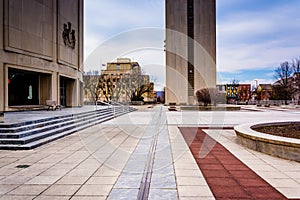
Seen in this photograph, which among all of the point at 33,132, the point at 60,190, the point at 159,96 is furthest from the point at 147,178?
the point at 159,96

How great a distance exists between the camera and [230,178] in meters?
4.92

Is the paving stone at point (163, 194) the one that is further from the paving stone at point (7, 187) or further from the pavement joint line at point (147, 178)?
the paving stone at point (7, 187)

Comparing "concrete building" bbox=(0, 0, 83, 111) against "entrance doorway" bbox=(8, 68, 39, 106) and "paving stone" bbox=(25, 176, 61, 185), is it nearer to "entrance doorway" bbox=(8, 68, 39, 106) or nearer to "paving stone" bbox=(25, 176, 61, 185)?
"entrance doorway" bbox=(8, 68, 39, 106)

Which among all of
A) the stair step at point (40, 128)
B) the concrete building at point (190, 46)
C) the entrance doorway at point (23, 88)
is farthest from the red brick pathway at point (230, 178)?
the concrete building at point (190, 46)

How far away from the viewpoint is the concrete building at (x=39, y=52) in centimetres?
1522

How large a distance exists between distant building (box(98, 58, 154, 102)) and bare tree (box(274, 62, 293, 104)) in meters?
26.0

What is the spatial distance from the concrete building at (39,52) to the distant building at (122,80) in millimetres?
21751

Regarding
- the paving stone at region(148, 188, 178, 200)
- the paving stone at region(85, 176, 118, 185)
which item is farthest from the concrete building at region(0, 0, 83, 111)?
the paving stone at region(148, 188, 178, 200)

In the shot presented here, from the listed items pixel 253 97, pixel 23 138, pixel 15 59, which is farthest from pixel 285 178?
pixel 253 97

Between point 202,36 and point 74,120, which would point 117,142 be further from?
point 202,36

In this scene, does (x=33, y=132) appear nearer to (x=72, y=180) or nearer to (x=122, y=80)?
(x=72, y=180)

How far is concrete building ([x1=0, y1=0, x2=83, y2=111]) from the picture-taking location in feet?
49.9

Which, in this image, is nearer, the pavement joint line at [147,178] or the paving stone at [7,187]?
the pavement joint line at [147,178]

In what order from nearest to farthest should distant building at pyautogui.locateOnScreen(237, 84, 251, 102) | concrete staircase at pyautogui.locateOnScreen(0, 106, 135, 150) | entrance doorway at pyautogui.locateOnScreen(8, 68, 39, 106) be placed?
concrete staircase at pyautogui.locateOnScreen(0, 106, 135, 150), entrance doorway at pyautogui.locateOnScreen(8, 68, 39, 106), distant building at pyautogui.locateOnScreen(237, 84, 251, 102)
